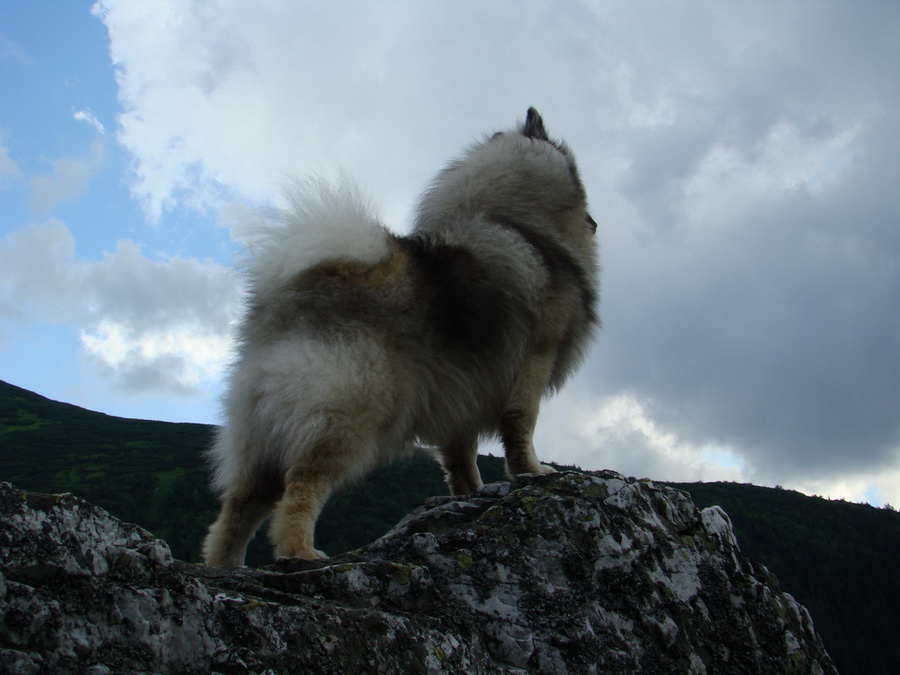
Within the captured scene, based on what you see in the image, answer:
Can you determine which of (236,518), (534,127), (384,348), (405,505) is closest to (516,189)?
(534,127)

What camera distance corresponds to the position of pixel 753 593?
13.8 ft

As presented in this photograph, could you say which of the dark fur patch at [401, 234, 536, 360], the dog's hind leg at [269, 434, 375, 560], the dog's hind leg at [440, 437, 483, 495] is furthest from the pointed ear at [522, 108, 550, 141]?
the dog's hind leg at [269, 434, 375, 560]

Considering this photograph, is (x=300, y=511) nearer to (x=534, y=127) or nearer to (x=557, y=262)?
(x=557, y=262)

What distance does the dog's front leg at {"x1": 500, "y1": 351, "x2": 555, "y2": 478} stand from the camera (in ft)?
16.8

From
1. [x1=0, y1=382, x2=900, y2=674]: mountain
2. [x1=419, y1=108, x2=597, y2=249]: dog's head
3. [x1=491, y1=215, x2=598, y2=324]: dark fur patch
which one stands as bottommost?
[x1=491, y1=215, x2=598, y2=324]: dark fur patch

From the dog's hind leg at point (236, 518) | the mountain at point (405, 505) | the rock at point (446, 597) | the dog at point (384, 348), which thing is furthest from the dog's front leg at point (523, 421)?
the mountain at point (405, 505)

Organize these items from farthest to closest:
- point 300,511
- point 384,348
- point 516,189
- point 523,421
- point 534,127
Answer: point 534,127, point 516,189, point 523,421, point 384,348, point 300,511

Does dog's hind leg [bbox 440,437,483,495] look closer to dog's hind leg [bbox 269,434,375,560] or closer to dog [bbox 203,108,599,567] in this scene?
dog [bbox 203,108,599,567]

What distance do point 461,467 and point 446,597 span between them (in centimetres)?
241

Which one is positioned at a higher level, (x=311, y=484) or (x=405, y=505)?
(x=405, y=505)

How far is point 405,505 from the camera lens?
34.7 m

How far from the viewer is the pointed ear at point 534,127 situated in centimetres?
663

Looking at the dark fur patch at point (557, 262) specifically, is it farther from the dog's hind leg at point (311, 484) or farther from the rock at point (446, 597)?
the dog's hind leg at point (311, 484)

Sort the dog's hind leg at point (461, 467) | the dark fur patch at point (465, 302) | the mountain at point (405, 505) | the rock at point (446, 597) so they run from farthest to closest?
the mountain at point (405, 505), the dog's hind leg at point (461, 467), the dark fur patch at point (465, 302), the rock at point (446, 597)
